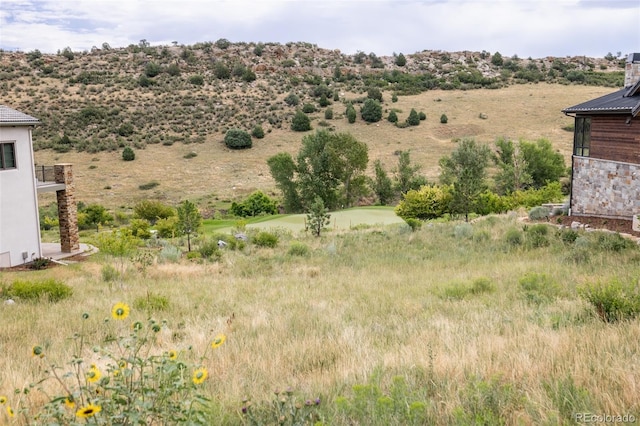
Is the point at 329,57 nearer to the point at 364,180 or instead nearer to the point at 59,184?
the point at 364,180

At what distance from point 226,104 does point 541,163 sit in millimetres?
38074

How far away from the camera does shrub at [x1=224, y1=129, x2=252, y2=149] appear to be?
54812 mm

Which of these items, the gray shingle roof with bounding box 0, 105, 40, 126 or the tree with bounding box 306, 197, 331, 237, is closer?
the gray shingle roof with bounding box 0, 105, 40, 126

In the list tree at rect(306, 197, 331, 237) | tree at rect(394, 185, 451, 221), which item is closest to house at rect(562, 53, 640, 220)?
tree at rect(306, 197, 331, 237)

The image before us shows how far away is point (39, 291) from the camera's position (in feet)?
40.0

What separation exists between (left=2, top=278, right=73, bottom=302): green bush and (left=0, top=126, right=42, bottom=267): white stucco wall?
7.58 metres

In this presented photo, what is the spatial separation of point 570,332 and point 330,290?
6210 millimetres

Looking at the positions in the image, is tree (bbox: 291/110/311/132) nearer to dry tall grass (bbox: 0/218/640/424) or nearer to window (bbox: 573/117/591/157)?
window (bbox: 573/117/591/157)

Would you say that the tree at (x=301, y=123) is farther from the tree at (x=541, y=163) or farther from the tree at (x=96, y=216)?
the tree at (x=96, y=216)

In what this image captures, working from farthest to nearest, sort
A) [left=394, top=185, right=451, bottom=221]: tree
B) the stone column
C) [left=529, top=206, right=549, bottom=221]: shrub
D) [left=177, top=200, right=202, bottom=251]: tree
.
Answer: [left=394, top=185, right=451, bottom=221]: tree → [left=177, top=200, right=202, bottom=251]: tree → [left=529, top=206, right=549, bottom=221]: shrub → the stone column

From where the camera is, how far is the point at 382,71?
286 feet

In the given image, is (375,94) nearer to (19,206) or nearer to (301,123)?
(301,123)

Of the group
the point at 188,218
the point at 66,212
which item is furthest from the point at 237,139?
the point at 66,212

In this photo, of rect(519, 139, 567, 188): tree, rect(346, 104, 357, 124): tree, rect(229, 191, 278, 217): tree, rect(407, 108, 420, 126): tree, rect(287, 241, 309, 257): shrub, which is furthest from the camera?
rect(407, 108, 420, 126): tree
